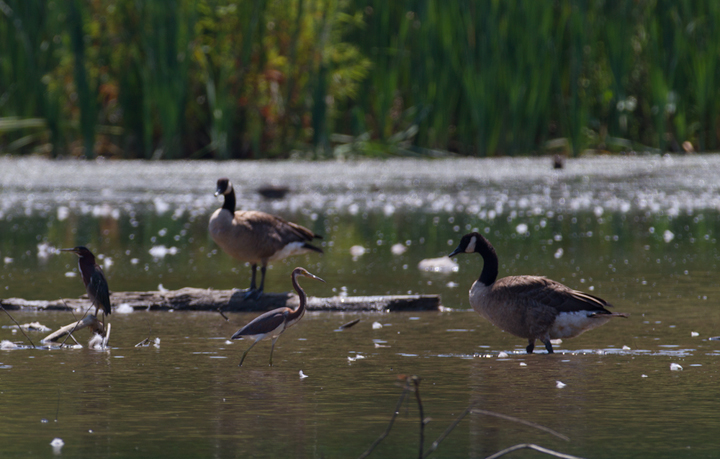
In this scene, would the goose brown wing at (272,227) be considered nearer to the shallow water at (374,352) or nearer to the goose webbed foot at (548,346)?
the shallow water at (374,352)

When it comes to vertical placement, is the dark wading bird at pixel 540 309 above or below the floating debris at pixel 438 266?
above

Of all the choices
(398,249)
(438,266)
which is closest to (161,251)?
(398,249)

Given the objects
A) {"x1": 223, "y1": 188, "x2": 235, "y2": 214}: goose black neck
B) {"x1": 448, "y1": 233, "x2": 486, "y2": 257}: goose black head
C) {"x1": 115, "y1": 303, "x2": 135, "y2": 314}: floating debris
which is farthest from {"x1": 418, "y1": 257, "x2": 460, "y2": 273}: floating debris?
{"x1": 115, "y1": 303, "x2": 135, "y2": 314}: floating debris

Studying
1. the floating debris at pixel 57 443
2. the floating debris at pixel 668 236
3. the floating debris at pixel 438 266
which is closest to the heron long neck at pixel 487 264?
the floating debris at pixel 438 266

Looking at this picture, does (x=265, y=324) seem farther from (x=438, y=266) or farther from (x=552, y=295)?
(x=438, y=266)

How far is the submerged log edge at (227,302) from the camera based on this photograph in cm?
756

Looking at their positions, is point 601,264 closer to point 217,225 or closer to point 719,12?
point 217,225

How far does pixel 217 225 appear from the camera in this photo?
845 cm

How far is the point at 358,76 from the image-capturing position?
21359 millimetres

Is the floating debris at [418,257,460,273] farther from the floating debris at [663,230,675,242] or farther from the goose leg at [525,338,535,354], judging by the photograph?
the goose leg at [525,338,535,354]

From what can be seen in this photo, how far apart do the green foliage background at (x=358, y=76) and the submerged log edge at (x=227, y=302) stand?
1223 centimetres

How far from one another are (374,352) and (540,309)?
3.48 feet

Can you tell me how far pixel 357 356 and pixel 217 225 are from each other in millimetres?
2813

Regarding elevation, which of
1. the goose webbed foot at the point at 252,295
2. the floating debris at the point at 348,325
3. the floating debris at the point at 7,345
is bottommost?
the floating debris at the point at 7,345
